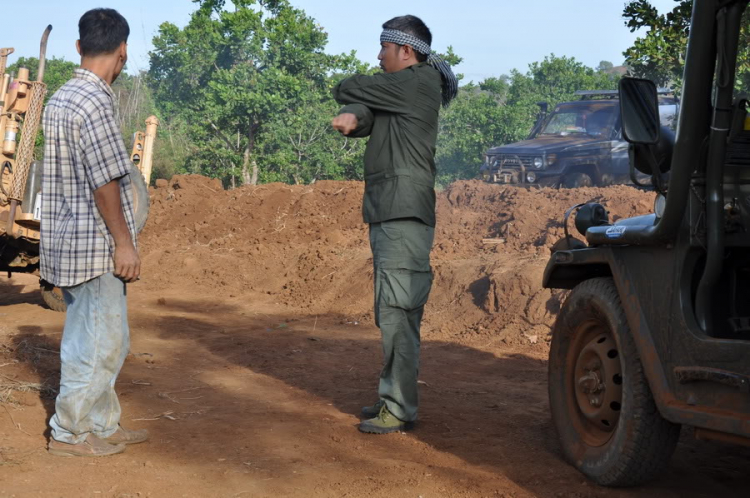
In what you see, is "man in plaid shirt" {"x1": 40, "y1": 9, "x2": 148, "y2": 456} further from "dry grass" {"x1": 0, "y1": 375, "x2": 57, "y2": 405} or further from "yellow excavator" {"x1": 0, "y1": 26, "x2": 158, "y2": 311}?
"yellow excavator" {"x1": 0, "y1": 26, "x2": 158, "y2": 311}

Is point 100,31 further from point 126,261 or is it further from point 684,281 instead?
point 684,281

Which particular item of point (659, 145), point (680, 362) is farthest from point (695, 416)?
point (659, 145)

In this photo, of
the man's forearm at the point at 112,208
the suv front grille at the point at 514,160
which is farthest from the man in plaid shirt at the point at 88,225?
the suv front grille at the point at 514,160

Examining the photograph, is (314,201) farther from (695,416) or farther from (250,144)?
(695,416)

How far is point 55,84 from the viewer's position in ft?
105

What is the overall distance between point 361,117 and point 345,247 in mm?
8208

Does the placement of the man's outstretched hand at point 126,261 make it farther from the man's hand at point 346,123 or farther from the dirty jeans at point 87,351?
the man's hand at point 346,123

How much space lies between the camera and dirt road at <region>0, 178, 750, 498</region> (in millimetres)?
3709

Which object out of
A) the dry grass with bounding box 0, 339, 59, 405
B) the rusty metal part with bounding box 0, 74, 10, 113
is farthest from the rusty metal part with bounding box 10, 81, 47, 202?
the dry grass with bounding box 0, 339, 59, 405

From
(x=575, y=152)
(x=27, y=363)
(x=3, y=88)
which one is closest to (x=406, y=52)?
(x=27, y=363)

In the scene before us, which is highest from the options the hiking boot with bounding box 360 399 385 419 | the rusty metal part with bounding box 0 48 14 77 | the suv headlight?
the rusty metal part with bounding box 0 48 14 77

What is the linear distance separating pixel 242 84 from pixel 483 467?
1912 centimetres

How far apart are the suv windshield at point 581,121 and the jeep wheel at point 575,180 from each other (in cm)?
81

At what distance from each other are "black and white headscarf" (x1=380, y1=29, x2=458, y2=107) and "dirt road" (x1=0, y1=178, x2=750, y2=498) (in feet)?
6.31
